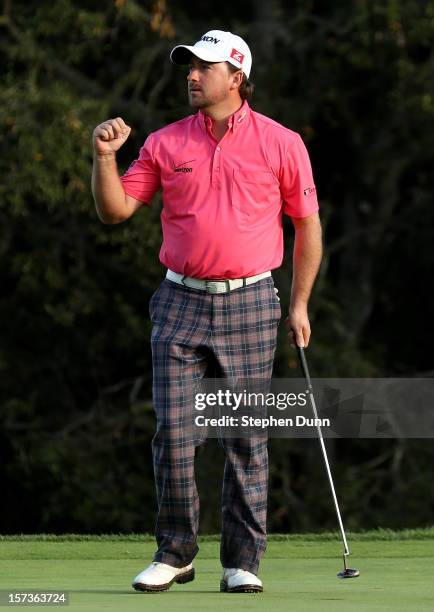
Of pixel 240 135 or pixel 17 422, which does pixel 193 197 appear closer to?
pixel 240 135

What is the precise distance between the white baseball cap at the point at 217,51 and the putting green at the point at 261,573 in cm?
174

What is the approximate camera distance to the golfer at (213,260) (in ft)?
19.1

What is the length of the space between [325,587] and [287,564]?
1.21m

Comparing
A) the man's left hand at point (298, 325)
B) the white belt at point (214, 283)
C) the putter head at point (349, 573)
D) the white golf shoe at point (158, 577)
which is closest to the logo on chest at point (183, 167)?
the white belt at point (214, 283)

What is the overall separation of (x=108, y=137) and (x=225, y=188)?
41 cm

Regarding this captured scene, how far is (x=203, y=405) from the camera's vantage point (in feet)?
19.5

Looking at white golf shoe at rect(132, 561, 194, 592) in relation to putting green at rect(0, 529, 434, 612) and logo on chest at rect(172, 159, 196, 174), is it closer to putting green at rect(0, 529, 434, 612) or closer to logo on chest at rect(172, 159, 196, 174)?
putting green at rect(0, 529, 434, 612)

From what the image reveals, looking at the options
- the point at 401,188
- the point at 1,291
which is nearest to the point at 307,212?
the point at 1,291

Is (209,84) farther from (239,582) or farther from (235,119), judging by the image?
(239,582)

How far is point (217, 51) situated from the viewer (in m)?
5.97

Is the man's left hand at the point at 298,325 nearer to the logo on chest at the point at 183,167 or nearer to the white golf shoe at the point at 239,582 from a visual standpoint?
the logo on chest at the point at 183,167

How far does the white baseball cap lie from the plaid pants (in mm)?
742

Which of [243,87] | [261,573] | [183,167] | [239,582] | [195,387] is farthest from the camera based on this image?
[261,573]

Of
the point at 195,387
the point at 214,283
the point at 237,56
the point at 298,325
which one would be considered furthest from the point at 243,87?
the point at 195,387
